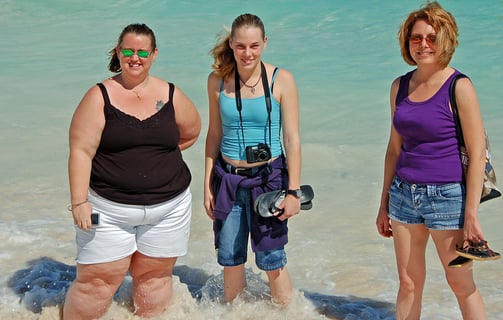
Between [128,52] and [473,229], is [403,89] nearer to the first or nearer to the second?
[473,229]

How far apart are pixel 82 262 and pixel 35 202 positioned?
2.91 m

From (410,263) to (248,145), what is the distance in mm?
1082

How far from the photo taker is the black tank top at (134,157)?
3791 mm

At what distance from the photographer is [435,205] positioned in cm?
360

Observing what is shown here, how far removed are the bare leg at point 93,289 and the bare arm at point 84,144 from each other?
31 cm

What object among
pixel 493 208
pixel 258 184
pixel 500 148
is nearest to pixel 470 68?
pixel 500 148

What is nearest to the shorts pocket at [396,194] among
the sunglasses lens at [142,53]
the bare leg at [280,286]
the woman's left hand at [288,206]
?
the woman's left hand at [288,206]

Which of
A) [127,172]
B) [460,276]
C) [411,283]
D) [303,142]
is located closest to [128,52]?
[127,172]

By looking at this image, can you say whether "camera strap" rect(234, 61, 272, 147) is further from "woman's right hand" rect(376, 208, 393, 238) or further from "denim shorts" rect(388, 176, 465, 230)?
"denim shorts" rect(388, 176, 465, 230)

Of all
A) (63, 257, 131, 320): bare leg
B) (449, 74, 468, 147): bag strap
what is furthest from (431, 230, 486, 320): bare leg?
(63, 257, 131, 320): bare leg

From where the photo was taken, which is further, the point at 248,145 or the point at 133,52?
the point at 248,145

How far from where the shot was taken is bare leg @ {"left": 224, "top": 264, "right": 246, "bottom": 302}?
4426 millimetres

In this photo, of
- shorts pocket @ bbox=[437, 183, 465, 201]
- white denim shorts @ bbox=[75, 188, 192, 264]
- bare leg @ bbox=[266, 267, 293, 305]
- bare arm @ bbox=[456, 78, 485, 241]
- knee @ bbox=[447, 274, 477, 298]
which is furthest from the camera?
bare leg @ bbox=[266, 267, 293, 305]

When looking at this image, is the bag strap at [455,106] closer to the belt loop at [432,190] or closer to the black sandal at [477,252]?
the belt loop at [432,190]
